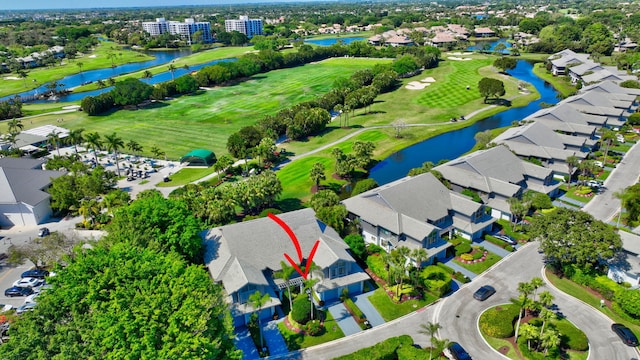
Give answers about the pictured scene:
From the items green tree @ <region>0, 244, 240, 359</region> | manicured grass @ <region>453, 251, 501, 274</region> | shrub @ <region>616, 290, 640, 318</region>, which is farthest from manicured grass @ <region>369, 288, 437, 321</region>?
shrub @ <region>616, 290, 640, 318</region>

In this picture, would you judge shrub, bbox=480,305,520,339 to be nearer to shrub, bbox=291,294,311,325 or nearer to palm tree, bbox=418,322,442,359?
palm tree, bbox=418,322,442,359

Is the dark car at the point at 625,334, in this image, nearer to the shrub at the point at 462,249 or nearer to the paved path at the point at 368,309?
the shrub at the point at 462,249

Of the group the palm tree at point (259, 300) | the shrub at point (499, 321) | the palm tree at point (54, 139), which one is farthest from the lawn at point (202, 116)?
the shrub at point (499, 321)

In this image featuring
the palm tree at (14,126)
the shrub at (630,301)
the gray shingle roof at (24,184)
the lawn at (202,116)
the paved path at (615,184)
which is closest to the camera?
the shrub at (630,301)

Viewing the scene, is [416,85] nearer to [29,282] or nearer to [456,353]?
[456,353]

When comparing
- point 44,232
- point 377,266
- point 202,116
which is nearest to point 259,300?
point 377,266
